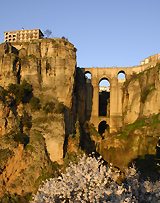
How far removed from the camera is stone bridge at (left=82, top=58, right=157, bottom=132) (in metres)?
85.1

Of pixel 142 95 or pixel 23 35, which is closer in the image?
pixel 142 95

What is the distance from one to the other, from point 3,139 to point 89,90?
28462 mm

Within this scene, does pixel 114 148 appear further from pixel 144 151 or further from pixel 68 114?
pixel 68 114

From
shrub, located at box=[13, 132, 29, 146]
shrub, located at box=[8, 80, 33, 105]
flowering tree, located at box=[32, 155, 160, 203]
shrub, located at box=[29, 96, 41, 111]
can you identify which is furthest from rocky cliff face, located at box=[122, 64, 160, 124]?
flowering tree, located at box=[32, 155, 160, 203]

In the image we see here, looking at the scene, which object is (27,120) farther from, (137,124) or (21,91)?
(137,124)

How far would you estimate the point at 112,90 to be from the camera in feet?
287

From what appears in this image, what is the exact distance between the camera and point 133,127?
79.8 meters

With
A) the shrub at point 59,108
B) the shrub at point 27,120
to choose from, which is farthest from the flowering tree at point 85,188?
the shrub at point 59,108

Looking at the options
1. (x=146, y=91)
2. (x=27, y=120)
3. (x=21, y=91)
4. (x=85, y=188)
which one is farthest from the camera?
(x=146, y=91)

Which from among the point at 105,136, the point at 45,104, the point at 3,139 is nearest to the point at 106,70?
the point at 105,136

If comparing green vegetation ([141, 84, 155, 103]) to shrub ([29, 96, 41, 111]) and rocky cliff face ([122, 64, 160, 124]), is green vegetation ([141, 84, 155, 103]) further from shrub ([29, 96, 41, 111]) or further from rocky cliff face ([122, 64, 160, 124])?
shrub ([29, 96, 41, 111])

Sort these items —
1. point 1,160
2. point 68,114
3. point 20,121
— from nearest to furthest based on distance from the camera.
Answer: point 1,160, point 20,121, point 68,114

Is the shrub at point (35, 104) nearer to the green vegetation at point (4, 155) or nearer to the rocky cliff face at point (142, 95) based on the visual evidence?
the green vegetation at point (4, 155)

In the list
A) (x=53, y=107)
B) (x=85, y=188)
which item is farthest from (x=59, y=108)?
(x=85, y=188)
